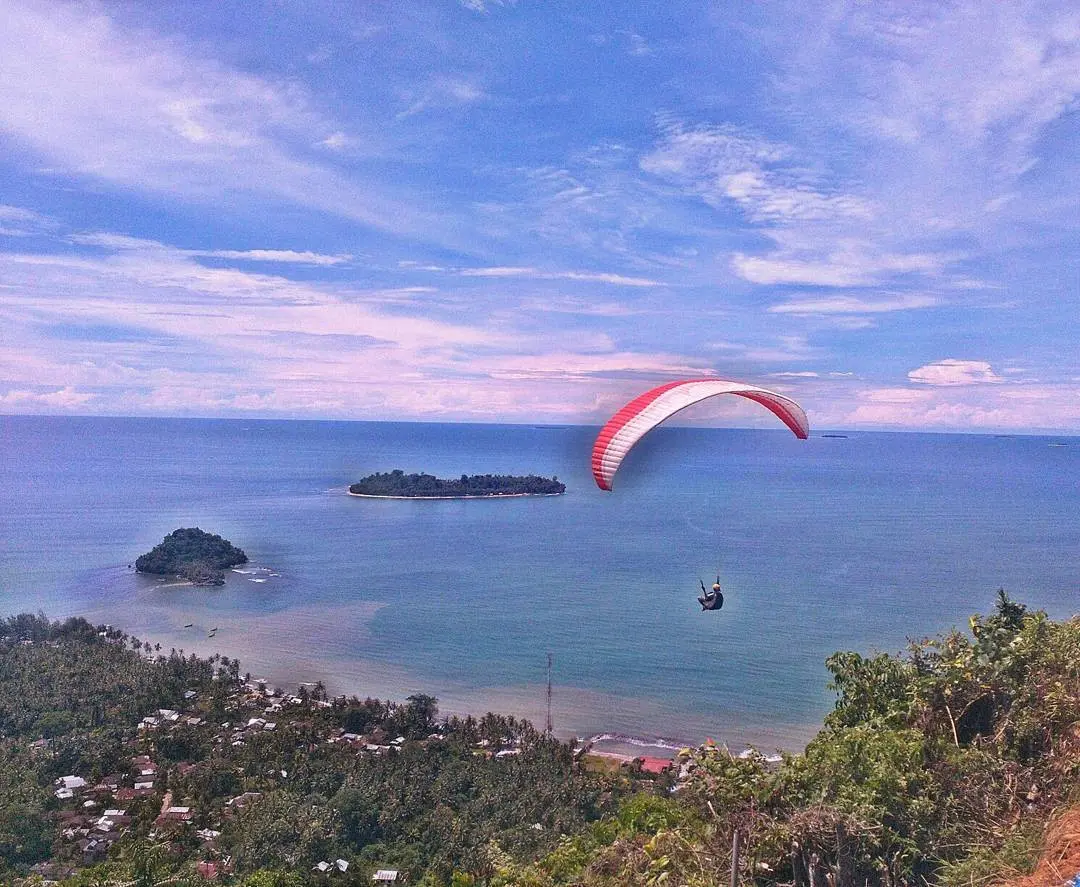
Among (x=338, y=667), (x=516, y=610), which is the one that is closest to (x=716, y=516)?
(x=516, y=610)

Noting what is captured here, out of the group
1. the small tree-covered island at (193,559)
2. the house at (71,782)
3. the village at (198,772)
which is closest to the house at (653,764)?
the village at (198,772)

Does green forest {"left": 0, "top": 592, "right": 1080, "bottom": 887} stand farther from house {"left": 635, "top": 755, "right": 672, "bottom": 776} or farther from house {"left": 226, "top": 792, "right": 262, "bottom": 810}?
house {"left": 635, "top": 755, "right": 672, "bottom": 776}

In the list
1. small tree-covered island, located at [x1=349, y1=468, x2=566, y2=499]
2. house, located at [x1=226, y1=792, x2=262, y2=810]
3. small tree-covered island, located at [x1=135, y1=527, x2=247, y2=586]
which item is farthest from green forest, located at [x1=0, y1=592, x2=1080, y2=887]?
small tree-covered island, located at [x1=349, y1=468, x2=566, y2=499]

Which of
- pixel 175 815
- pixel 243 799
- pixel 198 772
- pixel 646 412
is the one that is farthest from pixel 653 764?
pixel 646 412

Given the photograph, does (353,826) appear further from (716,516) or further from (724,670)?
(716,516)

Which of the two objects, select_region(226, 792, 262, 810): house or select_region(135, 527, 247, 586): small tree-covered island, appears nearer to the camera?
select_region(226, 792, 262, 810): house

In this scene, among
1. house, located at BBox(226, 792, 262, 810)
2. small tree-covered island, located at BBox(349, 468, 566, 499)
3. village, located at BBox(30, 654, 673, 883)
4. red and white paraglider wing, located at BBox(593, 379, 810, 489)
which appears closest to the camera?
red and white paraglider wing, located at BBox(593, 379, 810, 489)

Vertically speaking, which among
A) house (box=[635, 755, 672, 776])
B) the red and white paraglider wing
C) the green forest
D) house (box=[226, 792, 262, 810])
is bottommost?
house (box=[635, 755, 672, 776])
